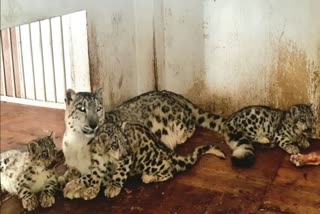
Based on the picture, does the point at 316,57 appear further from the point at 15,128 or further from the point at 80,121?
the point at 15,128

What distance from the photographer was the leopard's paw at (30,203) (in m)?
2.87

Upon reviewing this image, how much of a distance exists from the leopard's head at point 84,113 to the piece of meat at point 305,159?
4.34 feet

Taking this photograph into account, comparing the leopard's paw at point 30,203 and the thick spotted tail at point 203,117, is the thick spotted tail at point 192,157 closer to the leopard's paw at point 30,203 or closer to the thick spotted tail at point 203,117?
the thick spotted tail at point 203,117

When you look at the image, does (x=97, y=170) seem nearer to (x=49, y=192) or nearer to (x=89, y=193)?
(x=89, y=193)

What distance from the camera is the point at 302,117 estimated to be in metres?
3.60

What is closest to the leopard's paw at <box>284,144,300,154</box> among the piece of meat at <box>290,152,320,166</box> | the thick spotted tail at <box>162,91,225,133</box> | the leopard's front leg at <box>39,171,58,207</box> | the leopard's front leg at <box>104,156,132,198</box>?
the piece of meat at <box>290,152,320,166</box>

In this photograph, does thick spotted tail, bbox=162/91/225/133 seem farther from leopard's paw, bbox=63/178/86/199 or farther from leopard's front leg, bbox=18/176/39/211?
leopard's front leg, bbox=18/176/39/211

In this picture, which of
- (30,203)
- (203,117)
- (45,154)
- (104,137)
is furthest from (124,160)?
(203,117)

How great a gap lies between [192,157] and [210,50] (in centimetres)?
99

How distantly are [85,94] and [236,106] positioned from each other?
143 centimetres

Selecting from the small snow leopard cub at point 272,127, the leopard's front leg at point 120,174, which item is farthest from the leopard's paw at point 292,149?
the leopard's front leg at point 120,174

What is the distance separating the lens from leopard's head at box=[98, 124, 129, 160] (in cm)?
305

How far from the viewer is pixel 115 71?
3.82 metres

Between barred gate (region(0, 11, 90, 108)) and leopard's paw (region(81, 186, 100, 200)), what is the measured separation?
81cm
